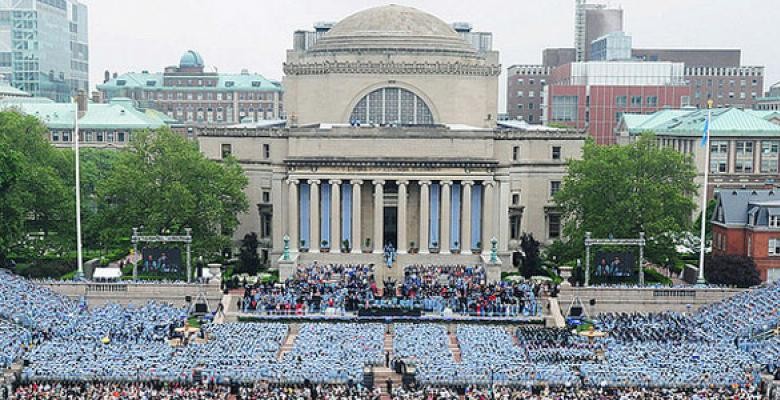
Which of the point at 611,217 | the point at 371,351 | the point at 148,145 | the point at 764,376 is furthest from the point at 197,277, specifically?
the point at 764,376

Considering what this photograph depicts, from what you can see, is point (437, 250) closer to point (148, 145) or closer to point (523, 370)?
point (148, 145)

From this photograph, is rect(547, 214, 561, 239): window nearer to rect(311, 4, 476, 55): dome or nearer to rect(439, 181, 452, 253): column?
rect(439, 181, 452, 253): column

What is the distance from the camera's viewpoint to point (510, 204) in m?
90.8

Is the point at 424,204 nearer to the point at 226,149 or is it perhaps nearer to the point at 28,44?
the point at 226,149

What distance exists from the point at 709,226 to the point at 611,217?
21227 mm

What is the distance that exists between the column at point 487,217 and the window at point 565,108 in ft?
293

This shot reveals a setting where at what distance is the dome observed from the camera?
9119 centimetres

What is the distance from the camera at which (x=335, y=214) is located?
3228 inches

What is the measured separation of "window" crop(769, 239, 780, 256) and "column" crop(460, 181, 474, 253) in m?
23.9

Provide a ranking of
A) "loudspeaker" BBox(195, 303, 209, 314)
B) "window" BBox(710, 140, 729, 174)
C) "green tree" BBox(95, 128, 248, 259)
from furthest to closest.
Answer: "window" BBox(710, 140, 729, 174)
"green tree" BBox(95, 128, 248, 259)
"loudspeaker" BBox(195, 303, 209, 314)

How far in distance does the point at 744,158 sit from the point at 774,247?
45279 millimetres

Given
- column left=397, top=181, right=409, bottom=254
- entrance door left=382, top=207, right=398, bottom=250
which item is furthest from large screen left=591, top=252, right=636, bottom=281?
entrance door left=382, top=207, right=398, bottom=250

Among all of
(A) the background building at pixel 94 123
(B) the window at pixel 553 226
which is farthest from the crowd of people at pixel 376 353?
(A) the background building at pixel 94 123

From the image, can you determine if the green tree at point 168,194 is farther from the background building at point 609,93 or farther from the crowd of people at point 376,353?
the background building at point 609,93
